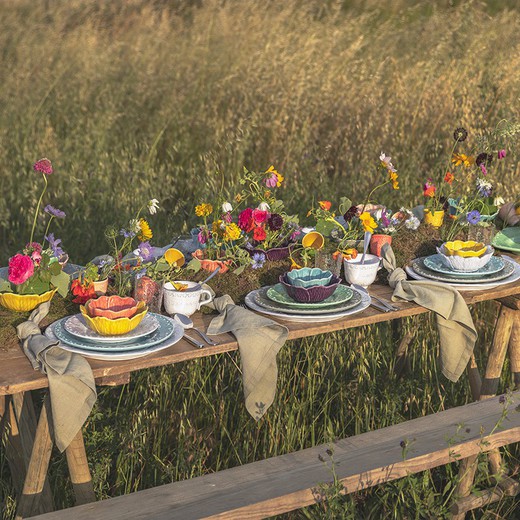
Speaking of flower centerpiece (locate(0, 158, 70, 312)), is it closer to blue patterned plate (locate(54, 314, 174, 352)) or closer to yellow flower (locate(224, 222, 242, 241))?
blue patterned plate (locate(54, 314, 174, 352))

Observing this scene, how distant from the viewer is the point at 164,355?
2518mm

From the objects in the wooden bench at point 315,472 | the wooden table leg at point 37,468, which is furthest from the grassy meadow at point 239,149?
the wooden table leg at point 37,468

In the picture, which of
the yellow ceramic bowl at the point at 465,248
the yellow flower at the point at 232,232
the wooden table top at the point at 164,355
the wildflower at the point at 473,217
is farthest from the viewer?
the wildflower at the point at 473,217

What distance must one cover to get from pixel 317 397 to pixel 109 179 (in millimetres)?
2347

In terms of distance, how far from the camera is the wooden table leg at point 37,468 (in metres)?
2.61

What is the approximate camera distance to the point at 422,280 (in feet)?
9.96

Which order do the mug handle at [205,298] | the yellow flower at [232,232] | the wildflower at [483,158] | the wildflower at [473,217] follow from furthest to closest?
the wildflower at [483,158], the wildflower at [473,217], the yellow flower at [232,232], the mug handle at [205,298]

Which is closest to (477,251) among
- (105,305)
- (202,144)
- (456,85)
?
(105,305)

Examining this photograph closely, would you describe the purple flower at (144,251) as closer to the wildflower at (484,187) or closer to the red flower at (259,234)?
the red flower at (259,234)

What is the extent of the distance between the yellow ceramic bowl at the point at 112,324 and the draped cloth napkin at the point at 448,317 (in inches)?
33.2

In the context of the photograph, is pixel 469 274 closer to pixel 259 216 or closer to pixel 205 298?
pixel 259 216

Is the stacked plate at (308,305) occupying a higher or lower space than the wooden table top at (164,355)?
higher

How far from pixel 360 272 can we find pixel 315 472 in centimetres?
70

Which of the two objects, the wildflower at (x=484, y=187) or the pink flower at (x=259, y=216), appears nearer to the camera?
the pink flower at (x=259, y=216)
